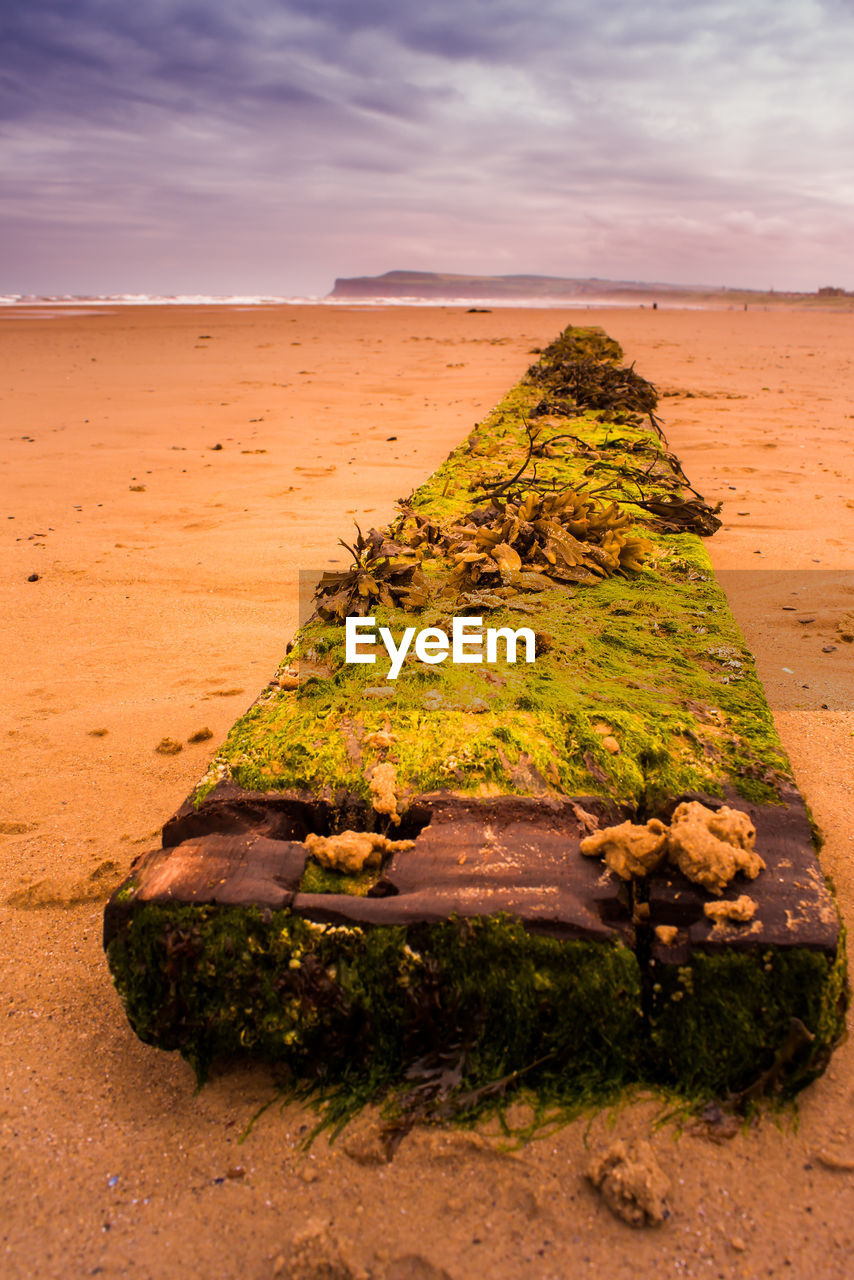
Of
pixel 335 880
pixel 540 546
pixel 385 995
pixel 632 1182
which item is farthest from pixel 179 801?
pixel 632 1182

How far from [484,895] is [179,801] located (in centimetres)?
138

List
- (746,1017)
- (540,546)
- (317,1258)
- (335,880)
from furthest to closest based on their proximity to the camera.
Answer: (540,546)
(335,880)
(746,1017)
(317,1258)

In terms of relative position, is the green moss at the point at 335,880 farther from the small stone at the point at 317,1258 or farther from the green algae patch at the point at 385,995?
A: the small stone at the point at 317,1258

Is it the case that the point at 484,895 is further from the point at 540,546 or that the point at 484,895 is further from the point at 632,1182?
the point at 540,546

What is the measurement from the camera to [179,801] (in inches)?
95.8

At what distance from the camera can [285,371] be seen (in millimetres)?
13242

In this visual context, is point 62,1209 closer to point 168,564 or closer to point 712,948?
point 712,948

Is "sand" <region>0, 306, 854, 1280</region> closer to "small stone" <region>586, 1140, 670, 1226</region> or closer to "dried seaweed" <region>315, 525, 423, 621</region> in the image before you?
"small stone" <region>586, 1140, 670, 1226</region>

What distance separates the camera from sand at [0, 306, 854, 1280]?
116 centimetres

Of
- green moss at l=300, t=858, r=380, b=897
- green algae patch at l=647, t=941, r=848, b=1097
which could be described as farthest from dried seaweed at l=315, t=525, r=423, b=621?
green algae patch at l=647, t=941, r=848, b=1097

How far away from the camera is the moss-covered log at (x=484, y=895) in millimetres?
1297

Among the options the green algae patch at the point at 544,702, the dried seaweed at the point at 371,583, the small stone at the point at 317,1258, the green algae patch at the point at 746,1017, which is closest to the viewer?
the small stone at the point at 317,1258

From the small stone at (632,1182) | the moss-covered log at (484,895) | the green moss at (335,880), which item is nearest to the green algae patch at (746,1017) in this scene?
the moss-covered log at (484,895)

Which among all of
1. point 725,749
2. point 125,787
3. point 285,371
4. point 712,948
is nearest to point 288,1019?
point 712,948
